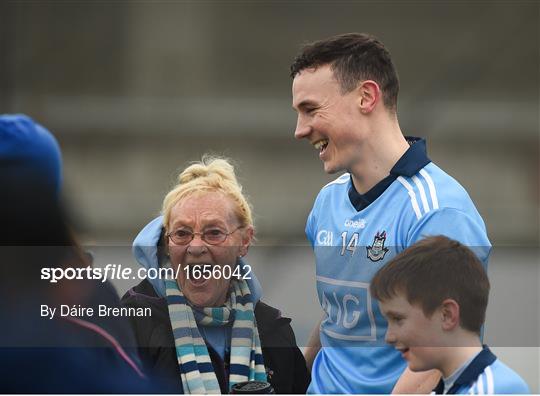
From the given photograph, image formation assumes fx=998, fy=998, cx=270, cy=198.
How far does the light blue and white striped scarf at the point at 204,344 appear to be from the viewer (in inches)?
63.0

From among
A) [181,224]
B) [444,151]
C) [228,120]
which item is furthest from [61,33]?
[181,224]

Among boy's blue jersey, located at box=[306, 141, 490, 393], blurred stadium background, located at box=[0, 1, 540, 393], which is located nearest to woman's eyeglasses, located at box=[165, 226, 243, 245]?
boy's blue jersey, located at box=[306, 141, 490, 393]

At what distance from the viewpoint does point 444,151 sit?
609cm

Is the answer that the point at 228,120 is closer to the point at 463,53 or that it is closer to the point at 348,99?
the point at 463,53

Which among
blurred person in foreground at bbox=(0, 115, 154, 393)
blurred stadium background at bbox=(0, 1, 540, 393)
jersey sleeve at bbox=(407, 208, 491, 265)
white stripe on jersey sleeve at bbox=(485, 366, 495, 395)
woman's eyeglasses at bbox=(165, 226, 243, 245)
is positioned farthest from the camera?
blurred stadium background at bbox=(0, 1, 540, 393)

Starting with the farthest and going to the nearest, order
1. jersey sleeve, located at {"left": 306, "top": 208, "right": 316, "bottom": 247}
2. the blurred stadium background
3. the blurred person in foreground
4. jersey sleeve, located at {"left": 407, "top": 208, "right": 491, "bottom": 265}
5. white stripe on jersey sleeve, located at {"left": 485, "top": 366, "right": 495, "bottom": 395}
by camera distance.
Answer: the blurred stadium background
jersey sleeve, located at {"left": 306, "top": 208, "right": 316, "bottom": 247}
jersey sleeve, located at {"left": 407, "top": 208, "right": 491, "bottom": 265}
white stripe on jersey sleeve, located at {"left": 485, "top": 366, "right": 495, "bottom": 395}
the blurred person in foreground

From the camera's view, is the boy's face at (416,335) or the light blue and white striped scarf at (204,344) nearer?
the boy's face at (416,335)

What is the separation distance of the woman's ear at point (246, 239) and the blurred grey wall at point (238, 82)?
13.4 feet

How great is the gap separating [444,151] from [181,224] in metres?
4.61

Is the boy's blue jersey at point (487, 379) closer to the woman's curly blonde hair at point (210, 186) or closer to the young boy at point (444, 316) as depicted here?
the young boy at point (444, 316)

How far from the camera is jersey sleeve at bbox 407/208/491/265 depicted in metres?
1.52

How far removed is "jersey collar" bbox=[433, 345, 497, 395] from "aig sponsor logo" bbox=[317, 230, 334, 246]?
398mm

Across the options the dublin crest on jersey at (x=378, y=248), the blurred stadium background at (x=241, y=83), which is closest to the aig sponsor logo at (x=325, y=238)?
the dublin crest on jersey at (x=378, y=248)

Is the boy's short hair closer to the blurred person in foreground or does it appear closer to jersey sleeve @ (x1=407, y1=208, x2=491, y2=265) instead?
Answer: jersey sleeve @ (x1=407, y1=208, x2=491, y2=265)
